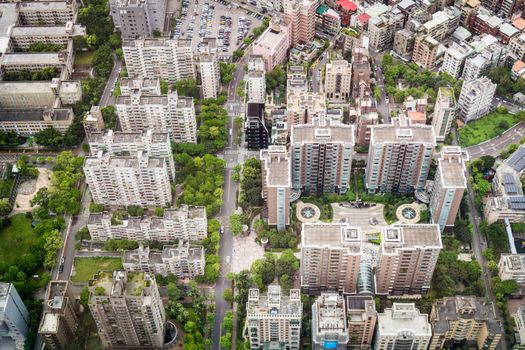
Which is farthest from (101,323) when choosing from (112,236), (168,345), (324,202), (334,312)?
(324,202)

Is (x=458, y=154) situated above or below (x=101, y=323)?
above

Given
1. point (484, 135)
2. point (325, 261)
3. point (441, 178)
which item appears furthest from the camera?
point (484, 135)

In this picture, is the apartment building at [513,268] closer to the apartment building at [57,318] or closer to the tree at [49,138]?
the apartment building at [57,318]

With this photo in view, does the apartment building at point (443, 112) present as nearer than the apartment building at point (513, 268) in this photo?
No

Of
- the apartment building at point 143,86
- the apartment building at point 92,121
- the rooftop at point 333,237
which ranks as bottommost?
the apartment building at point 92,121

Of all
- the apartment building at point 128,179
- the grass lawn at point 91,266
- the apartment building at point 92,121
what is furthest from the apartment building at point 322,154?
the apartment building at point 92,121

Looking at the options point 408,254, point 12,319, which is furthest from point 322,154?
point 12,319

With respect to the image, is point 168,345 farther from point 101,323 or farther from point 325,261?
point 325,261

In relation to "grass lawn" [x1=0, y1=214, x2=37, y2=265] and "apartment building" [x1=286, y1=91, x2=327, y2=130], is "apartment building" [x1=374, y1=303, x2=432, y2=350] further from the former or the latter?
"grass lawn" [x1=0, y1=214, x2=37, y2=265]
